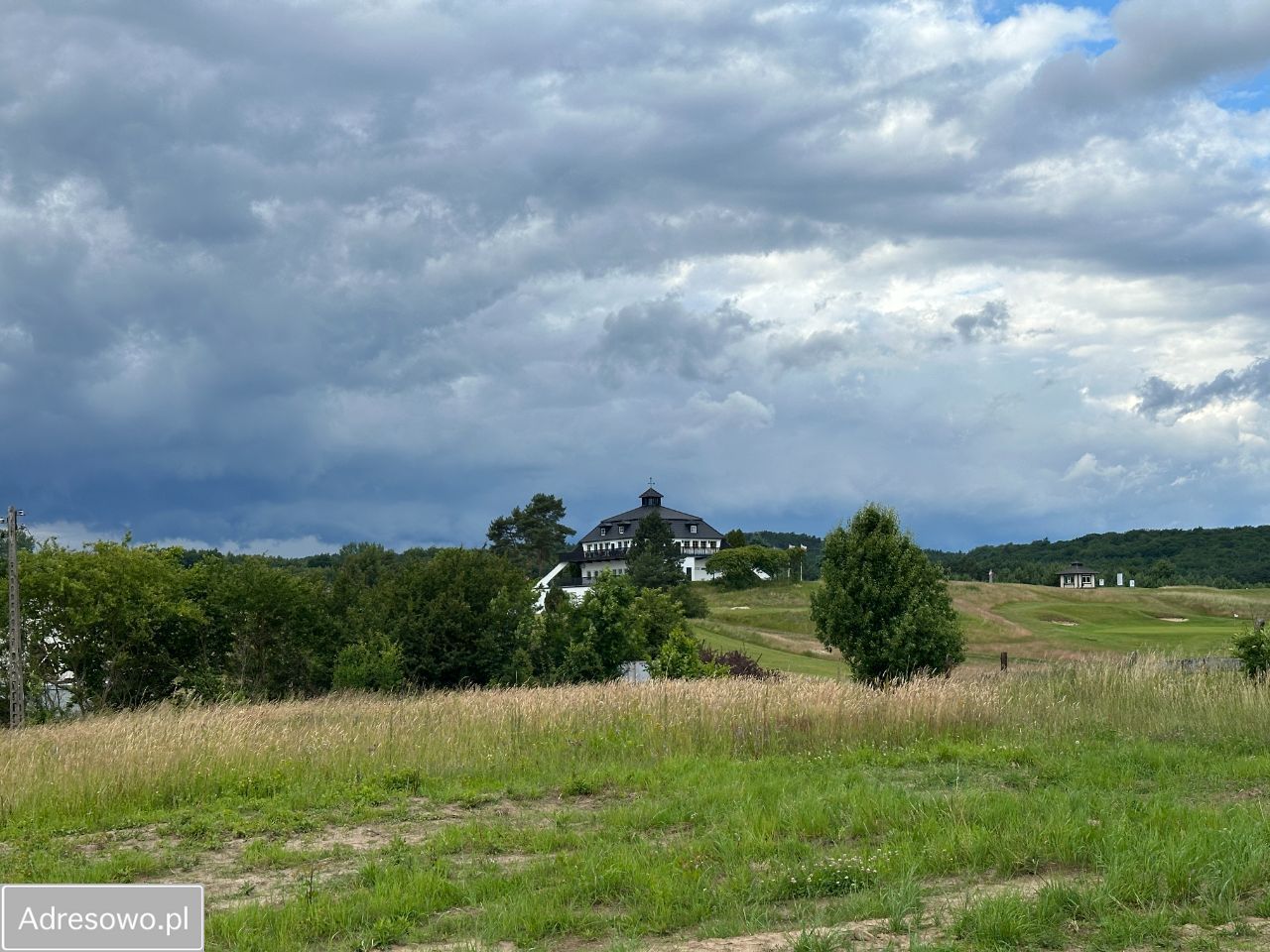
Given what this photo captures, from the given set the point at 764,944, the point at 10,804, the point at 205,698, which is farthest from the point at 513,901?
the point at 205,698

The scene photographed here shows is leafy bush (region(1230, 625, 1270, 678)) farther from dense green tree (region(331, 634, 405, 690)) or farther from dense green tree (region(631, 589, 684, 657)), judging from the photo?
dense green tree (region(331, 634, 405, 690))

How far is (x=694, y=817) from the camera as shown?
388 inches

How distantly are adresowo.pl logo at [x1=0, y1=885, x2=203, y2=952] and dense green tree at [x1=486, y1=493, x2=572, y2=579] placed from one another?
376ft

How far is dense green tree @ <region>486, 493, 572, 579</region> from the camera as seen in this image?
122562 mm

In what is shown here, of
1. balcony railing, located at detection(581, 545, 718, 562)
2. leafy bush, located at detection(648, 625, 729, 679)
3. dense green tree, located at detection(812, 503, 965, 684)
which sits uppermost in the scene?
balcony railing, located at detection(581, 545, 718, 562)

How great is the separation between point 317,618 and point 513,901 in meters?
30.9

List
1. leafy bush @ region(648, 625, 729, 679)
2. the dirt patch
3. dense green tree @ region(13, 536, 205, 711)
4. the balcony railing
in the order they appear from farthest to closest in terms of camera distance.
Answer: the balcony railing
dense green tree @ region(13, 536, 205, 711)
leafy bush @ region(648, 625, 729, 679)
the dirt patch

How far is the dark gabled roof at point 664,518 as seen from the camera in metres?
Result: 130

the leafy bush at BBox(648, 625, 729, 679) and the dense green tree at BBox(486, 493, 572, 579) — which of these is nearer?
the leafy bush at BBox(648, 625, 729, 679)

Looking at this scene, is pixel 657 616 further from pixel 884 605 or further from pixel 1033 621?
pixel 1033 621

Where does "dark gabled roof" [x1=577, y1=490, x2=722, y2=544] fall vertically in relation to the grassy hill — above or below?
above

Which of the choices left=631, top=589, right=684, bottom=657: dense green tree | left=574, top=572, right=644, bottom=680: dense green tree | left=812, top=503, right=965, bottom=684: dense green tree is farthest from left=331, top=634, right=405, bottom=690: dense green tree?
left=812, top=503, right=965, bottom=684: dense green tree

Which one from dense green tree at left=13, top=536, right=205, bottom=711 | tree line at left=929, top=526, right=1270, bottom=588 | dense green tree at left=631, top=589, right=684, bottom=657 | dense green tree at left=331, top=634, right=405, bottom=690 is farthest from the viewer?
tree line at left=929, top=526, right=1270, bottom=588

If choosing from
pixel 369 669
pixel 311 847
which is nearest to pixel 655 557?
pixel 369 669
